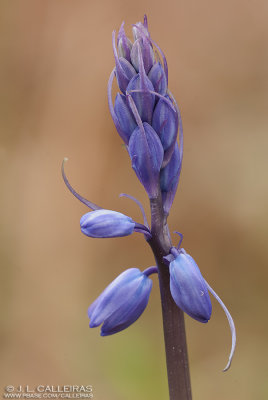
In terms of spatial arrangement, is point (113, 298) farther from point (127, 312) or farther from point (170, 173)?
point (170, 173)

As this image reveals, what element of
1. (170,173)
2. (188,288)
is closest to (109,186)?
(170,173)

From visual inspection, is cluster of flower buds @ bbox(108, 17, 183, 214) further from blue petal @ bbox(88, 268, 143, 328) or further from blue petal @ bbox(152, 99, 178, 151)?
blue petal @ bbox(88, 268, 143, 328)

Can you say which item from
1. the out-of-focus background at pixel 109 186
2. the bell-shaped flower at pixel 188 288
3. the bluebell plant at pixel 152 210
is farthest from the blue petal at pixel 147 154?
the out-of-focus background at pixel 109 186

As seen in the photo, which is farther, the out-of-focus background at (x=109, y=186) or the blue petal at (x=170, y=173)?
the out-of-focus background at (x=109, y=186)

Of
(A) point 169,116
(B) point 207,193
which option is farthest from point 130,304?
(B) point 207,193

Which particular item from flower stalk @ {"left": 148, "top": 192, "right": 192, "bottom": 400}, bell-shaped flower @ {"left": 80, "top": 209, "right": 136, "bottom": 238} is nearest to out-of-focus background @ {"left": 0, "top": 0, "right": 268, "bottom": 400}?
flower stalk @ {"left": 148, "top": 192, "right": 192, "bottom": 400}

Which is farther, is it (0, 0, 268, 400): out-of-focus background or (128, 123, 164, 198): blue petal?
(0, 0, 268, 400): out-of-focus background

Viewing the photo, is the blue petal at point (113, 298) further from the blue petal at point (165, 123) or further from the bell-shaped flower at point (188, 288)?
the blue petal at point (165, 123)
